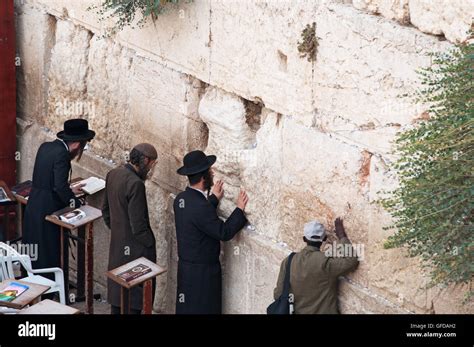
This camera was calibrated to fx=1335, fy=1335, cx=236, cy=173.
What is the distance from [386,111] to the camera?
26.1ft

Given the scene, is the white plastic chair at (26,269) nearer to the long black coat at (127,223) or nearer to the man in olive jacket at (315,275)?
the long black coat at (127,223)

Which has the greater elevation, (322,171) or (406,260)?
(322,171)

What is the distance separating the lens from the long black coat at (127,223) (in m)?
9.71

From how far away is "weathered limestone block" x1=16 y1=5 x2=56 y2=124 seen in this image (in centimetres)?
1169

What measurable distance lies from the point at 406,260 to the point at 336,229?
25.5 inches

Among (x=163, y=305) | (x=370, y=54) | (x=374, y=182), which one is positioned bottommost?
(x=163, y=305)

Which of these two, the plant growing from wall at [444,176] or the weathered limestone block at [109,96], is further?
the weathered limestone block at [109,96]

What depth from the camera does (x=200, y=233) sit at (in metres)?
9.36

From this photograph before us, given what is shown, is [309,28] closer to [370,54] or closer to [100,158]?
[370,54]

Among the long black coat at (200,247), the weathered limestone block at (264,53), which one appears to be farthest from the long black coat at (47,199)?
the weathered limestone block at (264,53)

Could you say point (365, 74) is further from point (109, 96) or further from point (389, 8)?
point (109, 96)

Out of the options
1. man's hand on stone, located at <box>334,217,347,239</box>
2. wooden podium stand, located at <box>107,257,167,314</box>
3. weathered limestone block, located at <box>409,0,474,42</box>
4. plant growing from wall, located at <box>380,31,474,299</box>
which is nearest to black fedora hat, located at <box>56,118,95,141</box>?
wooden podium stand, located at <box>107,257,167,314</box>

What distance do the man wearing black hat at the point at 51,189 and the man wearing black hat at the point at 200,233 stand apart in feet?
3.63

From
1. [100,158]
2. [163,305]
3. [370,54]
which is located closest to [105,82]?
[100,158]
